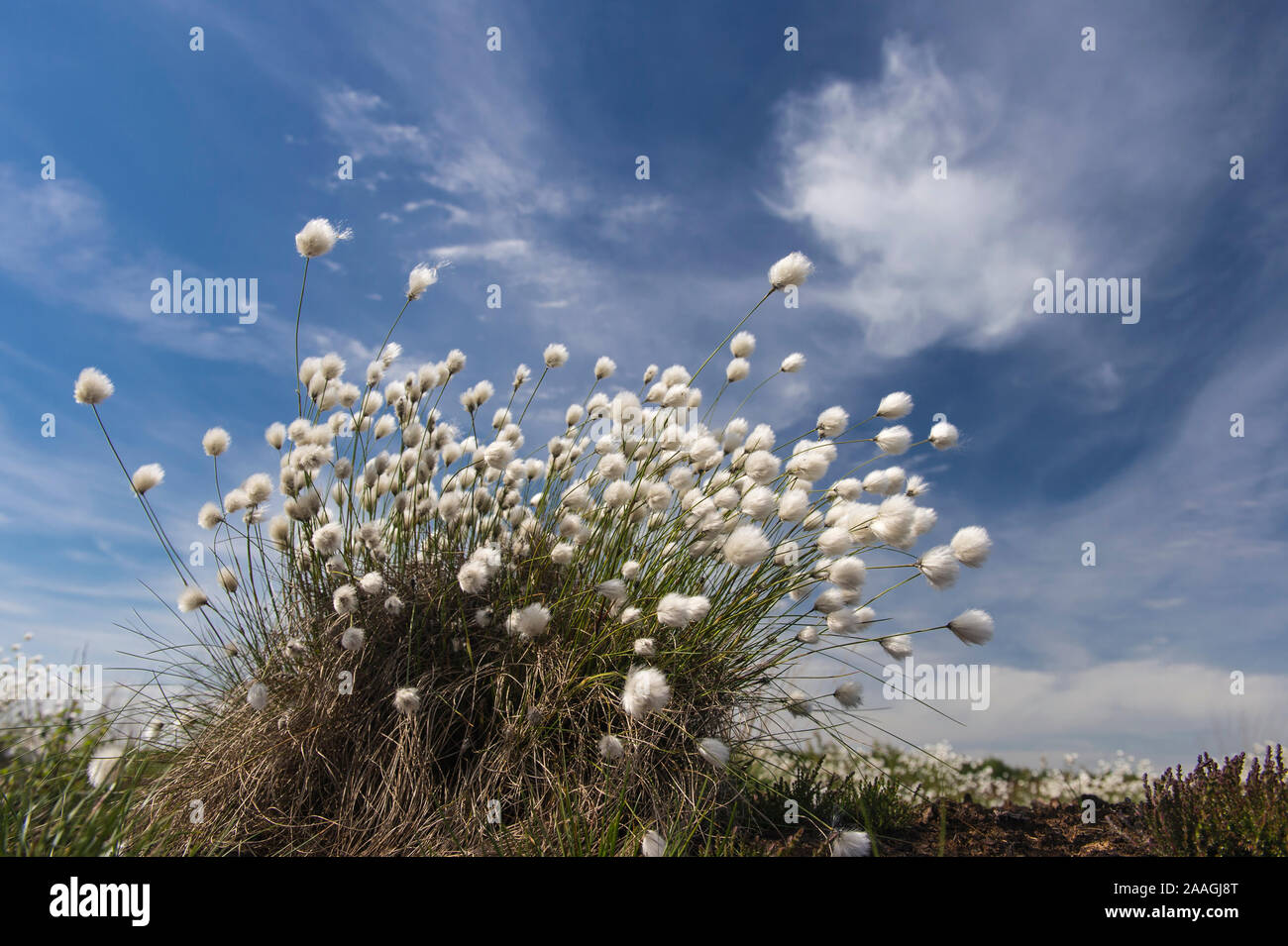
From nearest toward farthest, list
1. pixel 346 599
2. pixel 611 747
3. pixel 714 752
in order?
1. pixel 714 752
2. pixel 611 747
3. pixel 346 599

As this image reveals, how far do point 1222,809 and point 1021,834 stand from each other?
0.83 meters

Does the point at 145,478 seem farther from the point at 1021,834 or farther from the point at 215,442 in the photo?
the point at 1021,834

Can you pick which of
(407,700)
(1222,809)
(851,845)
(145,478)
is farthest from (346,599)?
(1222,809)

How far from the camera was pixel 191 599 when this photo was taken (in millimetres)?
3449

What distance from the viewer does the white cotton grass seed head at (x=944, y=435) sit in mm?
3535

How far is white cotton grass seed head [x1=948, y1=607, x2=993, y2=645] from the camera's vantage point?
2953 mm

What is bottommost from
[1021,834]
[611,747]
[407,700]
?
[1021,834]

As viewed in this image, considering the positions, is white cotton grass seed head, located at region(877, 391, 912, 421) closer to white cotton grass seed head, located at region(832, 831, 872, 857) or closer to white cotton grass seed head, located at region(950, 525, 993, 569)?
white cotton grass seed head, located at region(950, 525, 993, 569)

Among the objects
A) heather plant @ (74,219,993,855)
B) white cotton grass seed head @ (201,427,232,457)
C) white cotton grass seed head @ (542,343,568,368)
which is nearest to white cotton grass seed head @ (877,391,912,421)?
heather plant @ (74,219,993,855)

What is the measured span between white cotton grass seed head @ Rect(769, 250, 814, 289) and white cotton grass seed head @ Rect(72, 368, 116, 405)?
9.85 ft

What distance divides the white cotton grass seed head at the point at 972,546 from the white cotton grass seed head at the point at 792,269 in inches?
50.2
